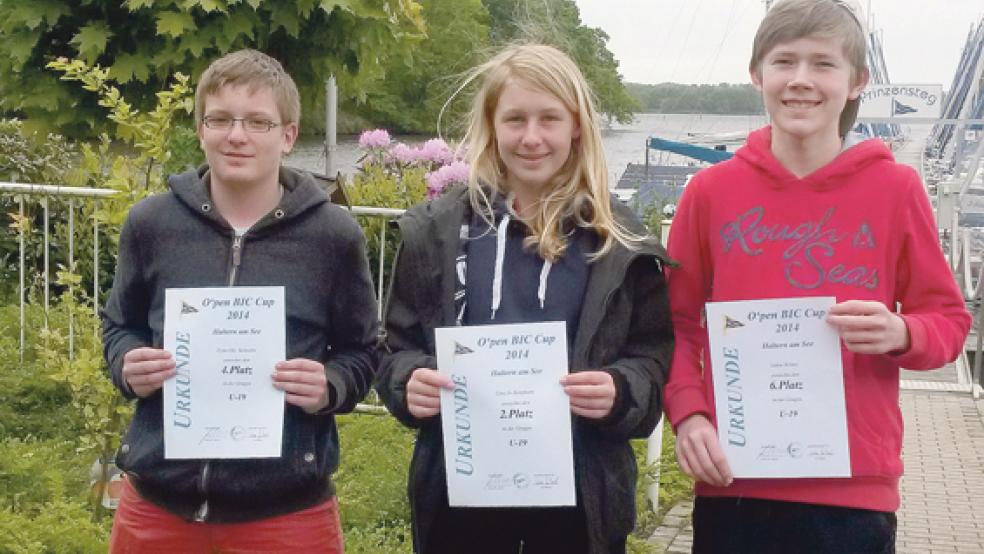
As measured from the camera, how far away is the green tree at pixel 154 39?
6141mm

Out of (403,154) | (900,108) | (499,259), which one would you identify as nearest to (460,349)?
(499,259)

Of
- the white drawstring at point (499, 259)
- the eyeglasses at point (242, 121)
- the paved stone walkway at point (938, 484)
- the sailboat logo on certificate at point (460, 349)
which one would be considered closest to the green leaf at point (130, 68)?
the paved stone walkway at point (938, 484)

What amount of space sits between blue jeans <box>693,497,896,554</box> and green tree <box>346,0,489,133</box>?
8.93 m

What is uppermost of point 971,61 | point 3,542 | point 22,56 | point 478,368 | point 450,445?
point 971,61

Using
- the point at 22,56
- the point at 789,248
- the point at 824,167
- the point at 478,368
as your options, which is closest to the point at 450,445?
the point at 478,368

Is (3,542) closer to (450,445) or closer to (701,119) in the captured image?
(450,445)

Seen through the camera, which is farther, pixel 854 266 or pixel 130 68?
pixel 130 68

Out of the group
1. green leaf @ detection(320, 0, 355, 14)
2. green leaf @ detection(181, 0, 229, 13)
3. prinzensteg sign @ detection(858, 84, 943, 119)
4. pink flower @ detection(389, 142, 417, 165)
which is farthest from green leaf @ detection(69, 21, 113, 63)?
prinzensteg sign @ detection(858, 84, 943, 119)

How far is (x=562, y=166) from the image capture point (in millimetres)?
2775

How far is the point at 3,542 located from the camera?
13.7 ft

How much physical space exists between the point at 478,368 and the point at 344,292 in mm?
494

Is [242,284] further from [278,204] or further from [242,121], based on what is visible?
[242,121]

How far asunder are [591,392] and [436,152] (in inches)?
187

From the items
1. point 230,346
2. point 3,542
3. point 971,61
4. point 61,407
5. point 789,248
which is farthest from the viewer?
point 971,61
